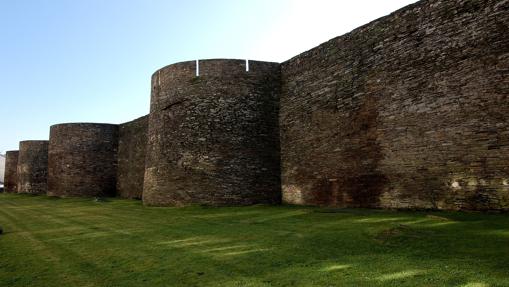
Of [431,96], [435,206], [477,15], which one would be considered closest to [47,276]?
[435,206]

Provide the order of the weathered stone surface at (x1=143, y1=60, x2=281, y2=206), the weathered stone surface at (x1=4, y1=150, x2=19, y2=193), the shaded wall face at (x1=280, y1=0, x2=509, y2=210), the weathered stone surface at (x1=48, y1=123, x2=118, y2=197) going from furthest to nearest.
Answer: the weathered stone surface at (x1=4, y1=150, x2=19, y2=193), the weathered stone surface at (x1=48, y1=123, x2=118, y2=197), the weathered stone surface at (x1=143, y1=60, x2=281, y2=206), the shaded wall face at (x1=280, y1=0, x2=509, y2=210)

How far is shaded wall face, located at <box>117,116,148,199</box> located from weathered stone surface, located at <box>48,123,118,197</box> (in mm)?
736

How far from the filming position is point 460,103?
1006 centimetres

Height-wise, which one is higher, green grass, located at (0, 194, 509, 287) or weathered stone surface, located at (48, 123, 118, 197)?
weathered stone surface, located at (48, 123, 118, 197)

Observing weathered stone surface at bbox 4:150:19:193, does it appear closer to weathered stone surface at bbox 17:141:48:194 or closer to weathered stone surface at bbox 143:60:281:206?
weathered stone surface at bbox 17:141:48:194

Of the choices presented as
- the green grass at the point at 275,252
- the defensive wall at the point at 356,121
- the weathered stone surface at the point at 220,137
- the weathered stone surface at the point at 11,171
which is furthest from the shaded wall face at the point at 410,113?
the weathered stone surface at the point at 11,171

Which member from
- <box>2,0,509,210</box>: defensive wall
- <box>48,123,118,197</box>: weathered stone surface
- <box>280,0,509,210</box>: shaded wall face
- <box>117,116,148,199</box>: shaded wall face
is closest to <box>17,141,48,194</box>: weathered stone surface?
<box>48,123,118,197</box>: weathered stone surface

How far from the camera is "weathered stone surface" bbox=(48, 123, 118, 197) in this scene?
26.7 m

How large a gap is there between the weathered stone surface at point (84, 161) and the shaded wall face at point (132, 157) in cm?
74

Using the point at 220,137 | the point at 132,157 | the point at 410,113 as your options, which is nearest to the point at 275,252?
the point at 410,113

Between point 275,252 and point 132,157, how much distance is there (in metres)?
19.2

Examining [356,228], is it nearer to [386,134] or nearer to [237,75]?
[386,134]

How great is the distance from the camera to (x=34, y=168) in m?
33.9

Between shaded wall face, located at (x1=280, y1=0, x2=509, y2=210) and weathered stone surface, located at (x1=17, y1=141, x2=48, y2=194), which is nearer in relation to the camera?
shaded wall face, located at (x1=280, y1=0, x2=509, y2=210)
